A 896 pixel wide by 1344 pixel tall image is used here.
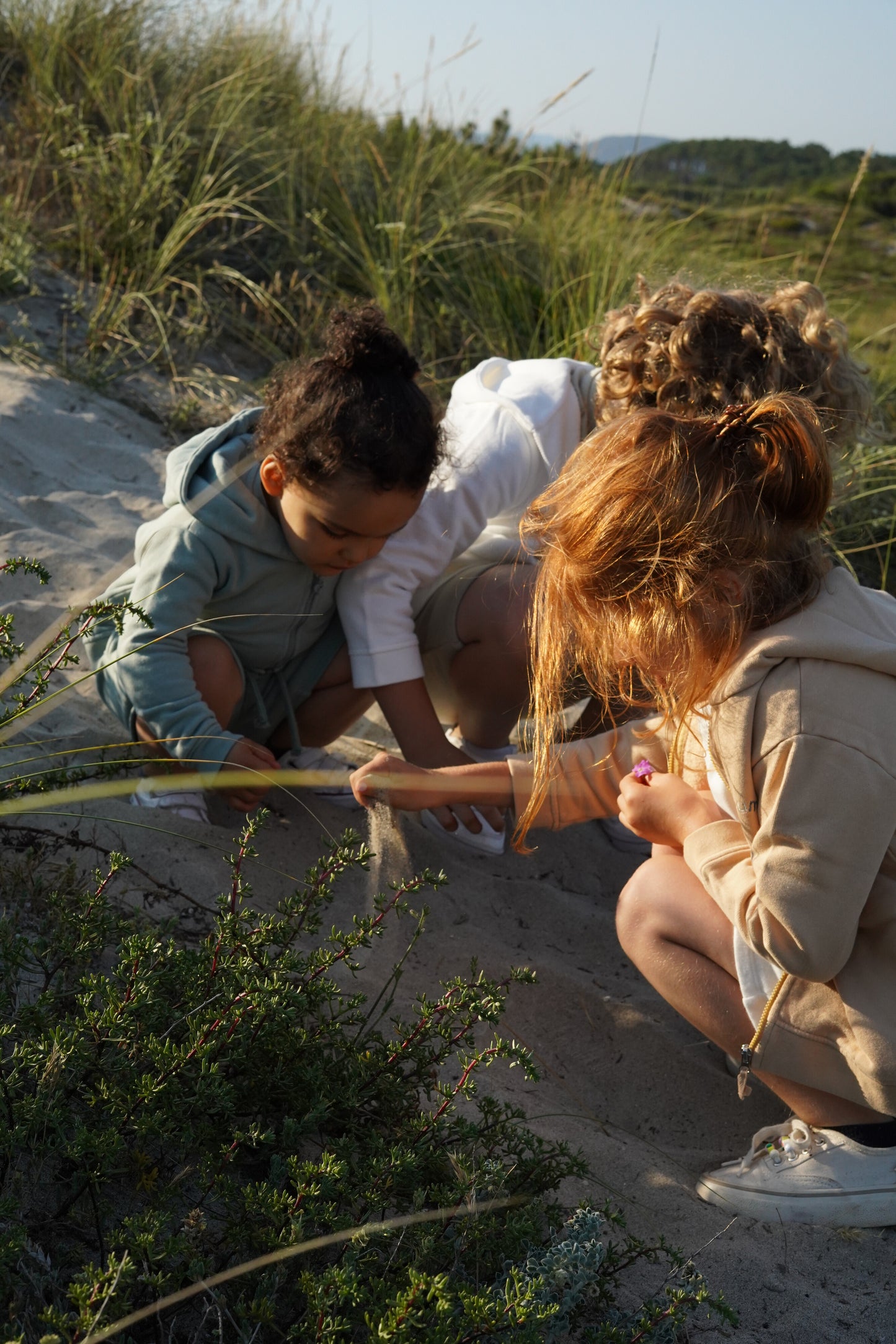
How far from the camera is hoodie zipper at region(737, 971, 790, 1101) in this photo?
1.79 meters

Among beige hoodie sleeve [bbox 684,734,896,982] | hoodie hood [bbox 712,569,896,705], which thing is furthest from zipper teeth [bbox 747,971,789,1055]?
hoodie hood [bbox 712,569,896,705]

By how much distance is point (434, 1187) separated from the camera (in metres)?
1.40

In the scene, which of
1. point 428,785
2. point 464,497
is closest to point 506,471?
point 464,497

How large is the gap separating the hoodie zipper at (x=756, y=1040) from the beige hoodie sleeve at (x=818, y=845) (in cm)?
13

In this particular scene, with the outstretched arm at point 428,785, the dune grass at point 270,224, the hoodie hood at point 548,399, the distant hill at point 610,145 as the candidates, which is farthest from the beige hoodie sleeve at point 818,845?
the distant hill at point 610,145

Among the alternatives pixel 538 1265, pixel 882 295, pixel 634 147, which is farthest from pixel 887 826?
pixel 882 295

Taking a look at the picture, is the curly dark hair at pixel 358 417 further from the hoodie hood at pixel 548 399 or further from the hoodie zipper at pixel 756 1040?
the hoodie zipper at pixel 756 1040

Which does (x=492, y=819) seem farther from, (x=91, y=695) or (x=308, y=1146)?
(x=308, y=1146)

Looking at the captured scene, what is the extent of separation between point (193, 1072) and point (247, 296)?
4401mm

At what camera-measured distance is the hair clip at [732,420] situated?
1648 millimetres

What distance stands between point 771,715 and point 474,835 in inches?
45.1

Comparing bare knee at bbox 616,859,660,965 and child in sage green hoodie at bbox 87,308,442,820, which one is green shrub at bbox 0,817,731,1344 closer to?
bare knee at bbox 616,859,660,965

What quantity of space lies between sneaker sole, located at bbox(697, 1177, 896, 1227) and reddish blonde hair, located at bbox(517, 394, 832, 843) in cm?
78

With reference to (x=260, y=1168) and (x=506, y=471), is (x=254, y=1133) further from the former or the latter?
(x=506, y=471)
